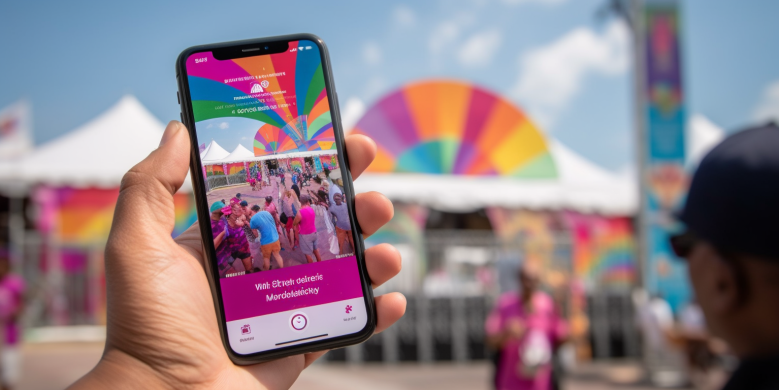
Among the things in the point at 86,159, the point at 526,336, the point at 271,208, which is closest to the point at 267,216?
the point at 271,208

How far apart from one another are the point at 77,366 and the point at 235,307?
10416mm

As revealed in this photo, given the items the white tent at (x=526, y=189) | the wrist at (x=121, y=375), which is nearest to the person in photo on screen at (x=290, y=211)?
the wrist at (x=121, y=375)

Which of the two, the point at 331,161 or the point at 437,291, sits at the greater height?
the point at 331,161

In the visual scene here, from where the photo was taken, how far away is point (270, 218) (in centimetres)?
193

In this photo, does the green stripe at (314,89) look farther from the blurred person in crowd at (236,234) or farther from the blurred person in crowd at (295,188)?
the blurred person in crowd at (236,234)

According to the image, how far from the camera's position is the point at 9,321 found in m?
7.82

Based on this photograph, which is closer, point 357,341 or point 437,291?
point 357,341

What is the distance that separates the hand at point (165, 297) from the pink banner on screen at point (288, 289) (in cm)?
8

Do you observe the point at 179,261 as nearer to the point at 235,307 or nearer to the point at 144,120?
the point at 235,307

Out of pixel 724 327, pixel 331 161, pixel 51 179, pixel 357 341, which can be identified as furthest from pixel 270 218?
pixel 51 179

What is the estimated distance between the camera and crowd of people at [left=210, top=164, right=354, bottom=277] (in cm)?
192

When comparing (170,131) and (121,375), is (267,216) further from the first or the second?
(121,375)

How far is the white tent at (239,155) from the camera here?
192 cm

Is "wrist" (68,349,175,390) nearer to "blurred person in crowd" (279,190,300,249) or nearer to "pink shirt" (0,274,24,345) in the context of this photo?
"blurred person in crowd" (279,190,300,249)
